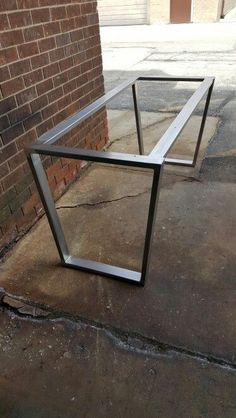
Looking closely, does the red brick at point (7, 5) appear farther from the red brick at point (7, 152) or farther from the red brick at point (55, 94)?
the red brick at point (7, 152)

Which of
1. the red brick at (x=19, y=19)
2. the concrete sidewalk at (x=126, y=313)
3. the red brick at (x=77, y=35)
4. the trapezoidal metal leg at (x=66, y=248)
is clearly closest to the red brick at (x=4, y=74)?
the red brick at (x=19, y=19)

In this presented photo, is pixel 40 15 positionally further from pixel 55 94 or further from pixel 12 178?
pixel 12 178

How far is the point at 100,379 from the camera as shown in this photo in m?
1.53

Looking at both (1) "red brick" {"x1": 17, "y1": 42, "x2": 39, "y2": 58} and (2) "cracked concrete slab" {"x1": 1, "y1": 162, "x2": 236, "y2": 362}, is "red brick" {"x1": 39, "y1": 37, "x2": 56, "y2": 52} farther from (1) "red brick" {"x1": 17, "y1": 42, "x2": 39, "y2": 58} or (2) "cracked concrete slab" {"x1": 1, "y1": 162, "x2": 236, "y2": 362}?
(2) "cracked concrete slab" {"x1": 1, "y1": 162, "x2": 236, "y2": 362}

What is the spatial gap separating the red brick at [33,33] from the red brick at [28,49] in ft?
0.10

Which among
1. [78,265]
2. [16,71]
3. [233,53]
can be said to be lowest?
[233,53]

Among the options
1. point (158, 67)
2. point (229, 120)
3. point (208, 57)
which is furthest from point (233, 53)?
point (229, 120)

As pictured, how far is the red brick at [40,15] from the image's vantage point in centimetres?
217

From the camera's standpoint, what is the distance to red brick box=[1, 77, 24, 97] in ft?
6.54

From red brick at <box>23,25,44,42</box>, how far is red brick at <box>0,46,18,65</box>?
0.16 m

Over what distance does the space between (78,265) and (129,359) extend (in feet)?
2.20

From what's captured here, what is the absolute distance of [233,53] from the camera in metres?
7.41

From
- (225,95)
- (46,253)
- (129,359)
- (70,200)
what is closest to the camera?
(129,359)

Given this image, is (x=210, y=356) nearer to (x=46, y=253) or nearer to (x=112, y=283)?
(x=112, y=283)
